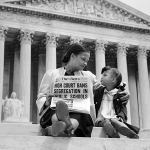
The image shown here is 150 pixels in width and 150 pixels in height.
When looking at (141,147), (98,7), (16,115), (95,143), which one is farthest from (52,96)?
(98,7)

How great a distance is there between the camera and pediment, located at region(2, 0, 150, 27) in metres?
35.7

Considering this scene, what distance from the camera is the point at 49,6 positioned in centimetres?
3541

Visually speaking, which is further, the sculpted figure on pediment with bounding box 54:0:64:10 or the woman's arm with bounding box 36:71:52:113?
the sculpted figure on pediment with bounding box 54:0:64:10

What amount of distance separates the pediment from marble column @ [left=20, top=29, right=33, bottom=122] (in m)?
3.87

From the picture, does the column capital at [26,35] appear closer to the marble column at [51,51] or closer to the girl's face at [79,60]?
the marble column at [51,51]

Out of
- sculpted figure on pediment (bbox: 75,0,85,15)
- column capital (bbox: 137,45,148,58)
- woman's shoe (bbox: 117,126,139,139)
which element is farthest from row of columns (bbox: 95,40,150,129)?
woman's shoe (bbox: 117,126,139,139)

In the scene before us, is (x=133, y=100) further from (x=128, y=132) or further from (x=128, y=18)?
(x=128, y=132)

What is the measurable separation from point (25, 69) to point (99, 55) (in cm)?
856

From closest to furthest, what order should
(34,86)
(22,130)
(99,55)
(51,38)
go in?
(22,130) < (51,38) < (99,55) < (34,86)

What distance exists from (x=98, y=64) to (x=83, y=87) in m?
29.1

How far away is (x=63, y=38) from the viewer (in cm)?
3572

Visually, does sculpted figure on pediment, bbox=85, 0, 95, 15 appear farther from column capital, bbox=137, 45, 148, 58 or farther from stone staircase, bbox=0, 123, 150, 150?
stone staircase, bbox=0, 123, 150, 150

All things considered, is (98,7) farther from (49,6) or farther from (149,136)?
(149,136)

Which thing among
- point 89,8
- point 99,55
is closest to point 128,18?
point 89,8
